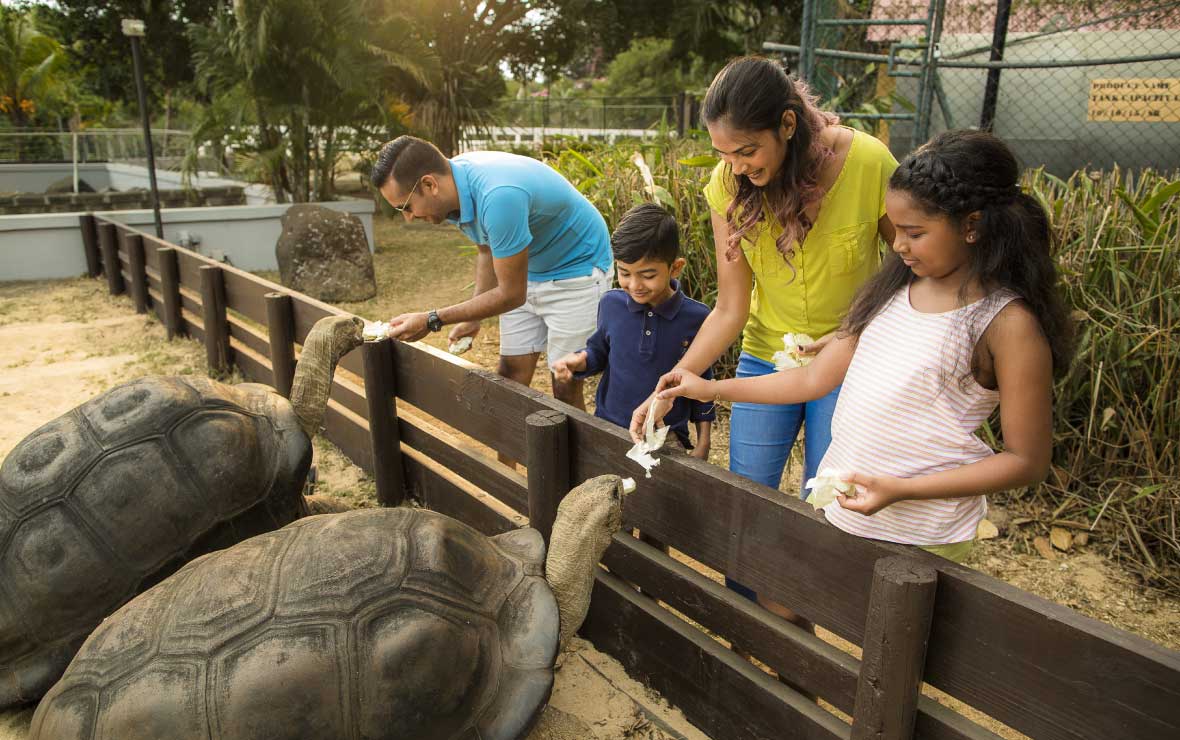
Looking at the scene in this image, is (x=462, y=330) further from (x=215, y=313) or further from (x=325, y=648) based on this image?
(x=215, y=313)

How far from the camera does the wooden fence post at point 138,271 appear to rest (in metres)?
6.21

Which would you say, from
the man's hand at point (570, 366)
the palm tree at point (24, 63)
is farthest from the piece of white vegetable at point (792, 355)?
the palm tree at point (24, 63)

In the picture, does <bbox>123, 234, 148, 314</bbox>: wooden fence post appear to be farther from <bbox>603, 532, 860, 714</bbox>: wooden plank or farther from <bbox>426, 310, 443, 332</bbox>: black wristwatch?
<bbox>603, 532, 860, 714</bbox>: wooden plank

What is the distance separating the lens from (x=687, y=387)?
1797mm

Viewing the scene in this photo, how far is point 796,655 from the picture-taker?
5.51ft

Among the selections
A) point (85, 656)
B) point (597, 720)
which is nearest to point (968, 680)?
point (597, 720)

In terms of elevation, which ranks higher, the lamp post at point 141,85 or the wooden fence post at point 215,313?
the lamp post at point 141,85

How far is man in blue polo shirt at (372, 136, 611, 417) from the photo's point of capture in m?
2.62

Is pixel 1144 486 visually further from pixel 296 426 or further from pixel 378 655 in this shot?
pixel 296 426

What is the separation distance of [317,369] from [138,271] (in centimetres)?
450

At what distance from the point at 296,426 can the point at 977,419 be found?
1894 millimetres

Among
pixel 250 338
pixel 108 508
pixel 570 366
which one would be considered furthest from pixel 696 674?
pixel 250 338

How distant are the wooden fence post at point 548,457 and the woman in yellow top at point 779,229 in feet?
0.98

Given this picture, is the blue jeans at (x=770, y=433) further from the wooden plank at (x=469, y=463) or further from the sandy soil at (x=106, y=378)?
the wooden plank at (x=469, y=463)
